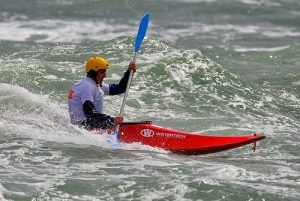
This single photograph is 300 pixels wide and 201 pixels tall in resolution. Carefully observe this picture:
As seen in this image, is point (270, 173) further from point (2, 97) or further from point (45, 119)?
point (2, 97)

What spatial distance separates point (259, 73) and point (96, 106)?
865 cm

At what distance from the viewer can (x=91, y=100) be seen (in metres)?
11.9

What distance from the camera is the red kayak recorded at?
38.4 feet

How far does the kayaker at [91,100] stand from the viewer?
11.8 metres

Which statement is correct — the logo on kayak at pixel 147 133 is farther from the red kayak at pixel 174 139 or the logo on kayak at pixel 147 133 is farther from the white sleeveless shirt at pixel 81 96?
the white sleeveless shirt at pixel 81 96

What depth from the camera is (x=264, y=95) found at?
1689cm

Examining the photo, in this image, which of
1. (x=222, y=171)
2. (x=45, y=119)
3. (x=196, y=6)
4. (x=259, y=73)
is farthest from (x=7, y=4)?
(x=222, y=171)

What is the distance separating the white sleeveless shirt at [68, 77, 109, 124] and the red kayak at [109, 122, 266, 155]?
63cm

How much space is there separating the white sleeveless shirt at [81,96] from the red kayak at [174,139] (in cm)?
63

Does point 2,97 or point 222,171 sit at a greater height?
point 2,97

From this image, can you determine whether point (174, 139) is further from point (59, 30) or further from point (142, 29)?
point (59, 30)

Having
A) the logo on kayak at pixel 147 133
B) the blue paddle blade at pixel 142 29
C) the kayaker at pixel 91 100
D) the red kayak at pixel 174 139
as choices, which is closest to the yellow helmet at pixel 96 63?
the kayaker at pixel 91 100

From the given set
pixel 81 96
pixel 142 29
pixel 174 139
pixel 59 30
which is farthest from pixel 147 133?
pixel 59 30

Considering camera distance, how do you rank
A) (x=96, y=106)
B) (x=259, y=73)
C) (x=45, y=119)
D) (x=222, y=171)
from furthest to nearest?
(x=259, y=73)
(x=45, y=119)
(x=96, y=106)
(x=222, y=171)
